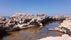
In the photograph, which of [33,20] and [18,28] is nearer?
[18,28]

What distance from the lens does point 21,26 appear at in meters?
38.0

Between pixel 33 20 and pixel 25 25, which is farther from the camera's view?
pixel 33 20

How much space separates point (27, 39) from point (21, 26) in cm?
1349

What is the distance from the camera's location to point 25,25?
39.9 metres

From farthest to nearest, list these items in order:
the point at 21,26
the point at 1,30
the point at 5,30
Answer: the point at 21,26
the point at 5,30
the point at 1,30

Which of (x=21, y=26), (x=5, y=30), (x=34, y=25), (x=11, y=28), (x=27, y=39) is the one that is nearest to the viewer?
(x=27, y=39)

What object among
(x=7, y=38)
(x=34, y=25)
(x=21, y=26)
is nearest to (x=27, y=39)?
(x=7, y=38)

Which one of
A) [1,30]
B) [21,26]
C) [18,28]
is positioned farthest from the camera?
[21,26]

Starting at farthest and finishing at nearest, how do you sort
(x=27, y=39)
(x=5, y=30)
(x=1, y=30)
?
(x=5, y=30) → (x=1, y=30) → (x=27, y=39)

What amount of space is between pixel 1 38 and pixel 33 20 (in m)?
17.9

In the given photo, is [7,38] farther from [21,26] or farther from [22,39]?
[21,26]

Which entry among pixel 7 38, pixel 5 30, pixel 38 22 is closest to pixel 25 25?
pixel 38 22

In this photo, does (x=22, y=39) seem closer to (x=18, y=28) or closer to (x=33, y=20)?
(x=18, y=28)

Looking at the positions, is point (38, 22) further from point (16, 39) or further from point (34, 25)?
point (16, 39)
